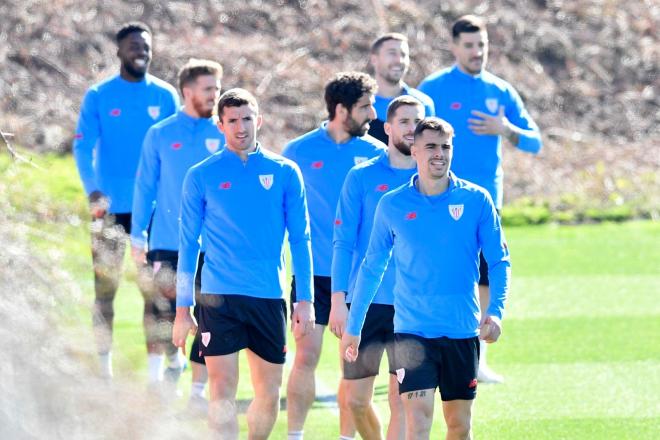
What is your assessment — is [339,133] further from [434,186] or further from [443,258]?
[443,258]

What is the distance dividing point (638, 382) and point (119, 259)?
752 cm

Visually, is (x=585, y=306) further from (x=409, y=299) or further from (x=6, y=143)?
(x=6, y=143)

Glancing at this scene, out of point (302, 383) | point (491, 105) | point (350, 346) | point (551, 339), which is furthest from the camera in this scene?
point (551, 339)

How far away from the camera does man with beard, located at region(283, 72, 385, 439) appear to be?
933 centimetres

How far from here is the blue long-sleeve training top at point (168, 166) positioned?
34.2 feet

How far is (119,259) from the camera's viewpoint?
4227mm

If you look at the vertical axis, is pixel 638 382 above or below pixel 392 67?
below

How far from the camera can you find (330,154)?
9.38 m

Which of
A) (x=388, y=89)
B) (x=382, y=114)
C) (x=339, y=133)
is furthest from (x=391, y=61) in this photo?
(x=339, y=133)

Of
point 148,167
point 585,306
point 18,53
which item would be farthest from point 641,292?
point 18,53

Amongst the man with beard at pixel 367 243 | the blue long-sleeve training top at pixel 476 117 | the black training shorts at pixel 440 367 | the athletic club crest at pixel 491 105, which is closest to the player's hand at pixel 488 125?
the blue long-sleeve training top at pixel 476 117

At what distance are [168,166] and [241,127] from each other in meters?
1.95

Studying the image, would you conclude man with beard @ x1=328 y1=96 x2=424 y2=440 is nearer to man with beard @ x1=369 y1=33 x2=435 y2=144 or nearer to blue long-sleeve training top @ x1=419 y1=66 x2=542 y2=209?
man with beard @ x1=369 y1=33 x2=435 y2=144

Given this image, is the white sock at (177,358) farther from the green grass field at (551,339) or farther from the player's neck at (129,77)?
the player's neck at (129,77)
